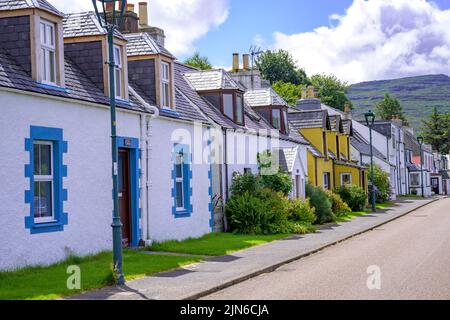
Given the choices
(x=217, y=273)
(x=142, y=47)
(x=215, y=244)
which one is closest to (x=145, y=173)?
(x=215, y=244)

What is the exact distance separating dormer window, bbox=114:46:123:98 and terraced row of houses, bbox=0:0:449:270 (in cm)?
3

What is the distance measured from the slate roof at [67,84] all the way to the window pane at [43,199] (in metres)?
1.97

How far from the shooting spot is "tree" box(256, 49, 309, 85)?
90750mm

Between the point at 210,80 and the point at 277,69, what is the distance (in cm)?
6285

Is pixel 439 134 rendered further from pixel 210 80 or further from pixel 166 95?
pixel 166 95

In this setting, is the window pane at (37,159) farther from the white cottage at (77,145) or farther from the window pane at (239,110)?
the window pane at (239,110)

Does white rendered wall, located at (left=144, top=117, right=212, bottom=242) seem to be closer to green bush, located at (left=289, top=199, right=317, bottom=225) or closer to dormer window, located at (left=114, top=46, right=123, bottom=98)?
dormer window, located at (left=114, top=46, right=123, bottom=98)

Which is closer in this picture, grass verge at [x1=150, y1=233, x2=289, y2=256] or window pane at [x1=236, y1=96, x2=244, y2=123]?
grass verge at [x1=150, y1=233, x2=289, y2=256]

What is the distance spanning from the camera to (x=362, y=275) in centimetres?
1350

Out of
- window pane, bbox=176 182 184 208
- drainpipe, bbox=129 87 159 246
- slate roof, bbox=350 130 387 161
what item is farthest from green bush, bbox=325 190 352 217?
slate roof, bbox=350 130 387 161

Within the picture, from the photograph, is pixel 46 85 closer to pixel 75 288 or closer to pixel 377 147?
pixel 75 288

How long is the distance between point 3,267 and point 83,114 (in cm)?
447
